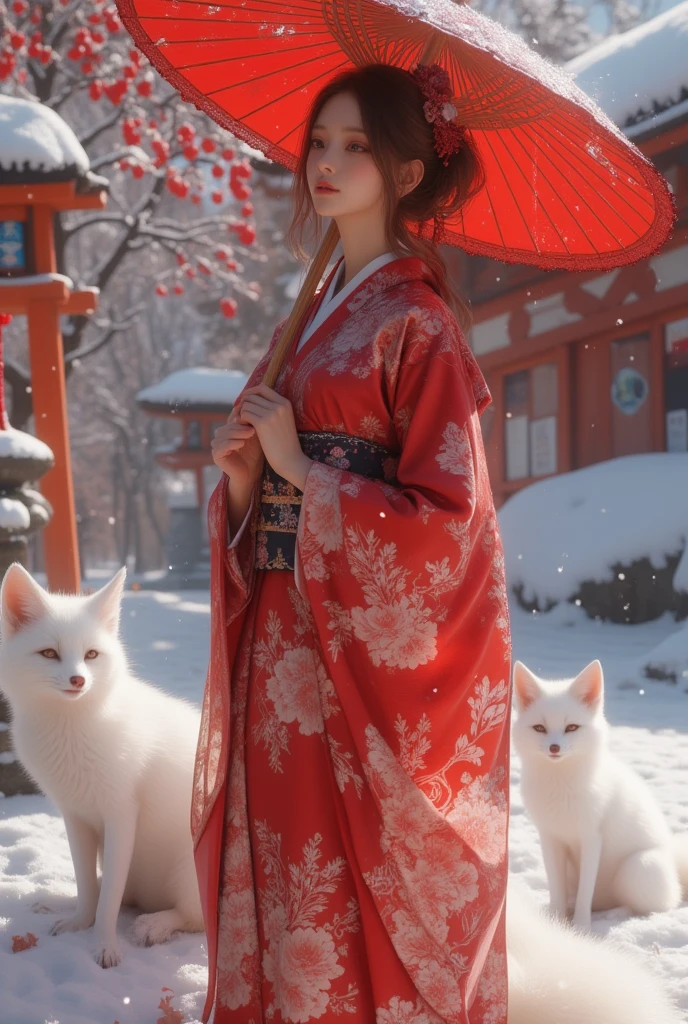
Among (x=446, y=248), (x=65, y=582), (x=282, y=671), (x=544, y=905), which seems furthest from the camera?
(x=446, y=248)

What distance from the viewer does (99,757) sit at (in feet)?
8.73

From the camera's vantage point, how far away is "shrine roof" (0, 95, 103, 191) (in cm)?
517

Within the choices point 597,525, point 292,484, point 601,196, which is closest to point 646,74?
point 597,525

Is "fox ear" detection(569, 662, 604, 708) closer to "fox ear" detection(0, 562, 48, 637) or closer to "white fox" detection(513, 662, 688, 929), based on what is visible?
"white fox" detection(513, 662, 688, 929)

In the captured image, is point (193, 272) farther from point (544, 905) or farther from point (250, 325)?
point (250, 325)

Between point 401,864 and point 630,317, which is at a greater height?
point 630,317

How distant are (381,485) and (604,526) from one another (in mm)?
7214

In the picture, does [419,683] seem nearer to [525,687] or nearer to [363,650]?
[363,650]

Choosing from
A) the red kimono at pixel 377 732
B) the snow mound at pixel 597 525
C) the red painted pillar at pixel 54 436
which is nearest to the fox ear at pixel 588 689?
the red kimono at pixel 377 732

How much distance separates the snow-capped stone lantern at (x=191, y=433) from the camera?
17.1 meters

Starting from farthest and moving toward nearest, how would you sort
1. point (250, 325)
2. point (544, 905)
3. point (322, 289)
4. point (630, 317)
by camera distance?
point (250, 325), point (630, 317), point (544, 905), point (322, 289)

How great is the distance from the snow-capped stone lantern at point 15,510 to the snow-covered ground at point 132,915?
Answer: 12 cm

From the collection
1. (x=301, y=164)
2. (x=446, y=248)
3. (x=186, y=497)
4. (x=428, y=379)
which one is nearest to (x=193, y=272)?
(x=446, y=248)

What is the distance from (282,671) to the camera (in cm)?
205
